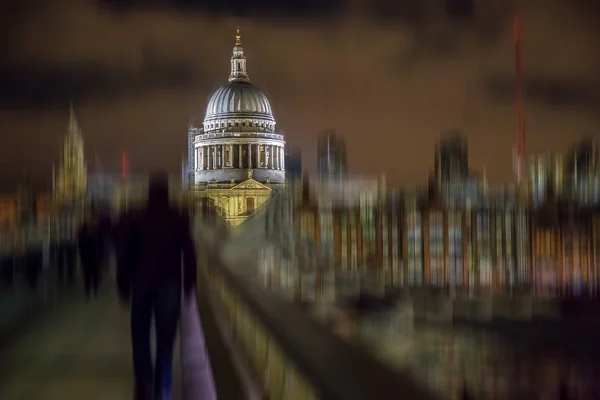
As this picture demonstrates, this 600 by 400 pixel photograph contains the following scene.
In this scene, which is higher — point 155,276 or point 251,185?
point 251,185

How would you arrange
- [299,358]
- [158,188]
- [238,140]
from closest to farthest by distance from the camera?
[299,358], [158,188], [238,140]

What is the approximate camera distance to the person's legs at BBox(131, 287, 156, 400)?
10.7 ft

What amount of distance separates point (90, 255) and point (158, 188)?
4.80m

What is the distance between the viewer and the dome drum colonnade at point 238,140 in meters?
58.3

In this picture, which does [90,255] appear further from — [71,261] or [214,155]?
[214,155]

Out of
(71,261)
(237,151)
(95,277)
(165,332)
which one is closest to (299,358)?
(165,332)

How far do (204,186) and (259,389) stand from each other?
5356 centimetres

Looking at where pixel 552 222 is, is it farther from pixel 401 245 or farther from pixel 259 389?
pixel 259 389

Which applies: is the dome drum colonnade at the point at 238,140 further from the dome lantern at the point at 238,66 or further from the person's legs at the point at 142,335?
the person's legs at the point at 142,335

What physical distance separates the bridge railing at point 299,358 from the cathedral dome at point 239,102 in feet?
186

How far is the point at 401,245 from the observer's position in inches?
2776

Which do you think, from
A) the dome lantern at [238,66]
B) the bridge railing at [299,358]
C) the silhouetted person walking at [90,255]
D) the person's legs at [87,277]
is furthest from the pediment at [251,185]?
the bridge railing at [299,358]

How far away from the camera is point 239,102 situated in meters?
61.5

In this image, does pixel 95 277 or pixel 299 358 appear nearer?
pixel 299 358
